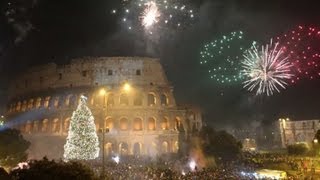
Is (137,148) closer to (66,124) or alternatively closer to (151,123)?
(151,123)

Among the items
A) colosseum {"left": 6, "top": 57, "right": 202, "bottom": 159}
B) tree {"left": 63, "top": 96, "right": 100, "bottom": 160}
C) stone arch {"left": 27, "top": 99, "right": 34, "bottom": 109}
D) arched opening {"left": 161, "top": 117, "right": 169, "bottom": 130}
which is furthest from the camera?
stone arch {"left": 27, "top": 99, "right": 34, "bottom": 109}

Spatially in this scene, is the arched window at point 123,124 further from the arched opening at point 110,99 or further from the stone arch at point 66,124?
the stone arch at point 66,124

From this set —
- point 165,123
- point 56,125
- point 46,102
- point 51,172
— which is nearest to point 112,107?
point 165,123

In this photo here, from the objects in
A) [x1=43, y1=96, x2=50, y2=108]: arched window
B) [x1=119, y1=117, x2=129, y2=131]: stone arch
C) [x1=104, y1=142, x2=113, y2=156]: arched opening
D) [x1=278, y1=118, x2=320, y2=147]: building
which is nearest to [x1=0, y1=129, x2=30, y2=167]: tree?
[x1=104, y1=142, x2=113, y2=156]: arched opening

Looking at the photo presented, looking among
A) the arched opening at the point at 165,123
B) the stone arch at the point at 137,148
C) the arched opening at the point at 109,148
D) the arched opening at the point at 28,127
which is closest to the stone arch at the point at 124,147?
the stone arch at the point at 137,148

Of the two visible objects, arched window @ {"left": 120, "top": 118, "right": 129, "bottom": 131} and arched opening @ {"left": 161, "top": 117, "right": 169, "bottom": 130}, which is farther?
arched opening @ {"left": 161, "top": 117, "right": 169, "bottom": 130}

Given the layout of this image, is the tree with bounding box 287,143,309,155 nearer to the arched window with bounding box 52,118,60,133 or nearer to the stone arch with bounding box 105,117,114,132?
the stone arch with bounding box 105,117,114,132

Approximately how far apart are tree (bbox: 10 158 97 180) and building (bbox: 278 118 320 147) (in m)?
57.1

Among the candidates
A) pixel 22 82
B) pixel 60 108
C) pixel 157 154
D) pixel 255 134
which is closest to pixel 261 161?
pixel 157 154

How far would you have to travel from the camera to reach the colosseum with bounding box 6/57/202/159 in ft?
137

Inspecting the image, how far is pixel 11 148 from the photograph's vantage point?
90.7ft

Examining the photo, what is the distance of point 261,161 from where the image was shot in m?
32.6

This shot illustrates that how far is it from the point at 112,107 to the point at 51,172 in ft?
102

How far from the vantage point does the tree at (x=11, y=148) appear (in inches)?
1059
